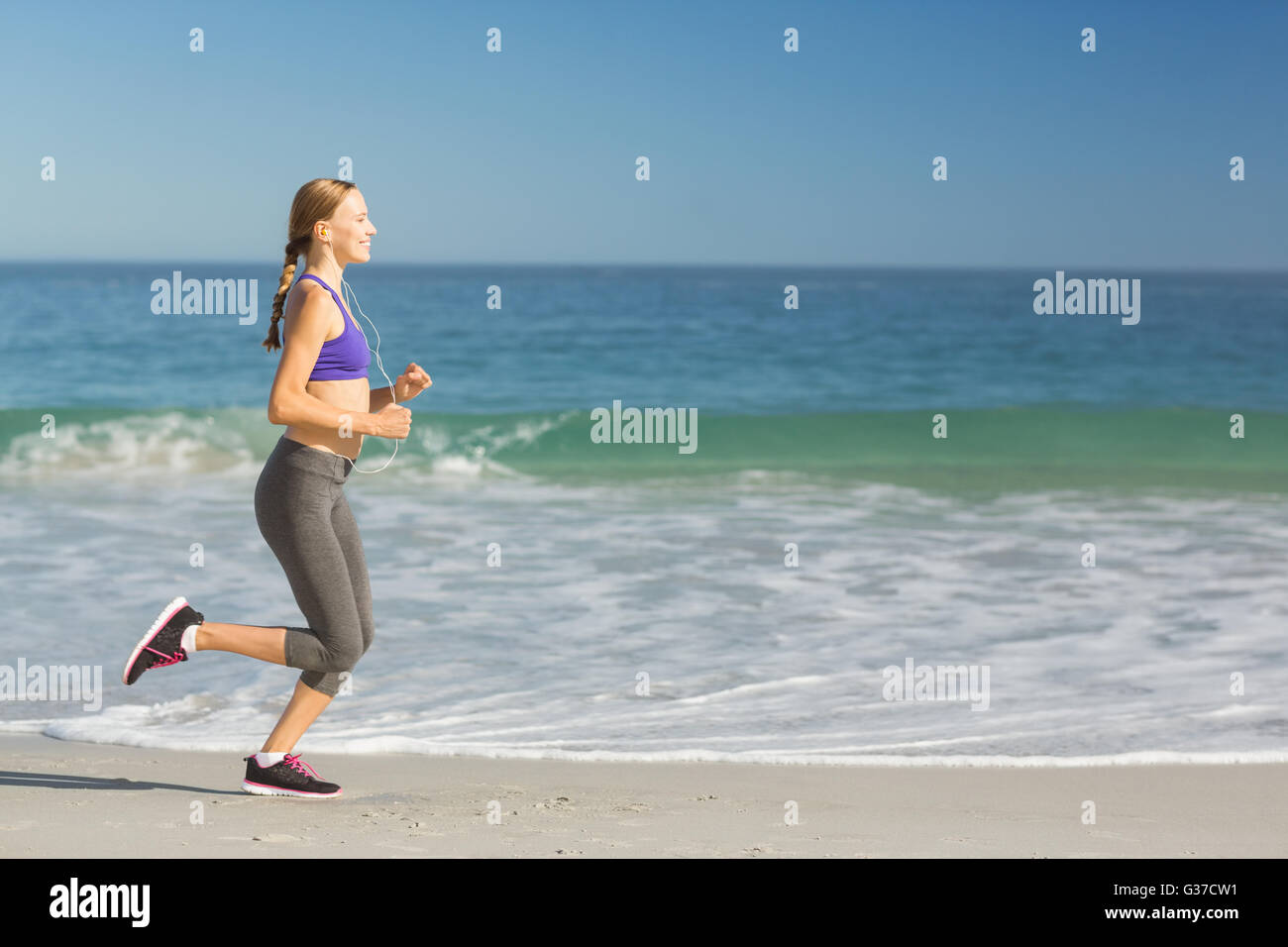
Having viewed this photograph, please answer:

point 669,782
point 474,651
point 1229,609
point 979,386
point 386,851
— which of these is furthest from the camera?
point 979,386

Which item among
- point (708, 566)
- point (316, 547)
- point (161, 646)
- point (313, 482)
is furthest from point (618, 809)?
point (708, 566)

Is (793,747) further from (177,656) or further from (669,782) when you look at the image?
(177,656)

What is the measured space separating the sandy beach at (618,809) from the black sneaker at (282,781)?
59mm

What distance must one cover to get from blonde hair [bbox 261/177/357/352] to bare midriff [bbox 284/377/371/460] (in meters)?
0.24

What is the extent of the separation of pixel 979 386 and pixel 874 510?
13.8 meters

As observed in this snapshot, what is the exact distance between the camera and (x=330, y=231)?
3.82 meters

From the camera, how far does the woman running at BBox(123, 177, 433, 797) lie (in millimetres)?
3658

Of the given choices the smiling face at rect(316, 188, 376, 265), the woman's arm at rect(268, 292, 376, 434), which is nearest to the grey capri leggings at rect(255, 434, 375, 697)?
the woman's arm at rect(268, 292, 376, 434)

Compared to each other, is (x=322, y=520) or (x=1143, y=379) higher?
(x=1143, y=379)

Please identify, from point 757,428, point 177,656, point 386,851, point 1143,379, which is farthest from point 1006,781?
point 1143,379

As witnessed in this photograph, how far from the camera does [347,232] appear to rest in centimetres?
382

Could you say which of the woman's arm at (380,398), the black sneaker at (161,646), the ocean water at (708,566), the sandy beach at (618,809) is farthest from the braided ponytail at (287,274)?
the ocean water at (708,566)

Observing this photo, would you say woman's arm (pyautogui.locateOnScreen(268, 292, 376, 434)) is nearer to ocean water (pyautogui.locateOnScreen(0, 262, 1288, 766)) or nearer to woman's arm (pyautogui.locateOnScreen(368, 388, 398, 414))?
woman's arm (pyautogui.locateOnScreen(368, 388, 398, 414))

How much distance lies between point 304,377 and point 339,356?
0.17m
